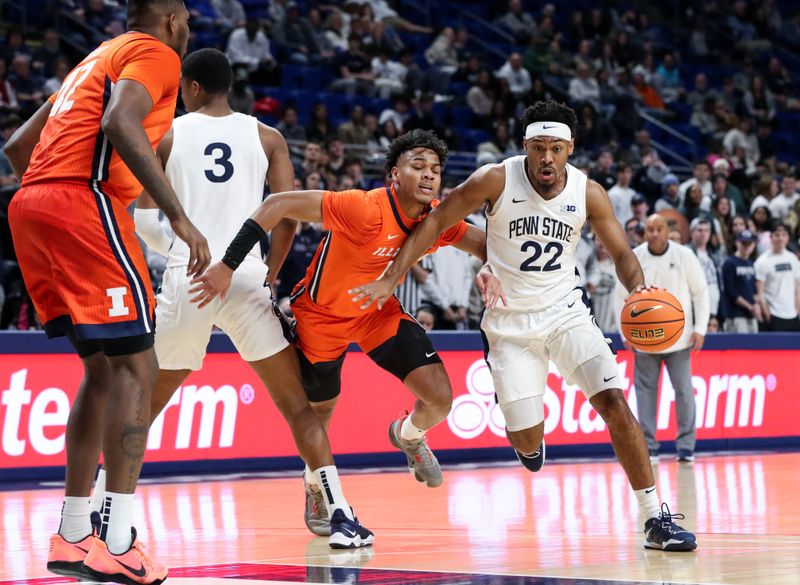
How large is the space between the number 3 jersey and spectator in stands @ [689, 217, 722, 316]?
817cm

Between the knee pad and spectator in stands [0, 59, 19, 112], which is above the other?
spectator in stands [0, 59, 19, 112]

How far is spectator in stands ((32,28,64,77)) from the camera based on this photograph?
15.1 m

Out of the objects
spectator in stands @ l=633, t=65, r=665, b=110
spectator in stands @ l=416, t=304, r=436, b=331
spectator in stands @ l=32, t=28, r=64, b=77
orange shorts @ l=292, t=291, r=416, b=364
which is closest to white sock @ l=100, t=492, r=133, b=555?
orange shorts @ l=292, t=291, r=416, b=364

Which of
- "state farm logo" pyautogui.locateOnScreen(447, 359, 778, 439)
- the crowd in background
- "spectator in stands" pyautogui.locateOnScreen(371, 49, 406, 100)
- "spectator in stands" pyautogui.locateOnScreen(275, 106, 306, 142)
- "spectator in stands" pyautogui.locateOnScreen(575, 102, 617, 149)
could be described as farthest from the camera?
"spectator in stands" pyautogui.locateOnScreen(575, 102, 617, 149)

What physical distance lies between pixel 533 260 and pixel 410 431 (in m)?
1.29

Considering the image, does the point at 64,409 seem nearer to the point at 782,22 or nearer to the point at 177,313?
the point at 177,313

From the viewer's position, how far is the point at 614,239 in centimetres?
681

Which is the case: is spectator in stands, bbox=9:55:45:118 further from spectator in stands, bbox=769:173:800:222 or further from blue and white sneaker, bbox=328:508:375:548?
spectator in stands, bbox=769:173:800:222

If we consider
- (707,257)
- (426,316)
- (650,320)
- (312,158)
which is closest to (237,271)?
(650,320)

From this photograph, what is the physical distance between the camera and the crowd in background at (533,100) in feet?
47.4

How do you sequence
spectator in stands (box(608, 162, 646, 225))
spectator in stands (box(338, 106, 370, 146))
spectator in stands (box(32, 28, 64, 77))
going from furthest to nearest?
spectator in stands (box(338, 106, 370, 146)) < spectator in stands (box(608, 162, 646, 225)) < spectator in stands (box(32, 28, 64, 77))

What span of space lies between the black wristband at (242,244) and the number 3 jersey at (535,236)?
136cm

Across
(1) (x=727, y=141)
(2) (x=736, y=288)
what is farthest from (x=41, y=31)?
(1) (x=727, y=141)

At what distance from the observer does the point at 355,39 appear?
1884cm
